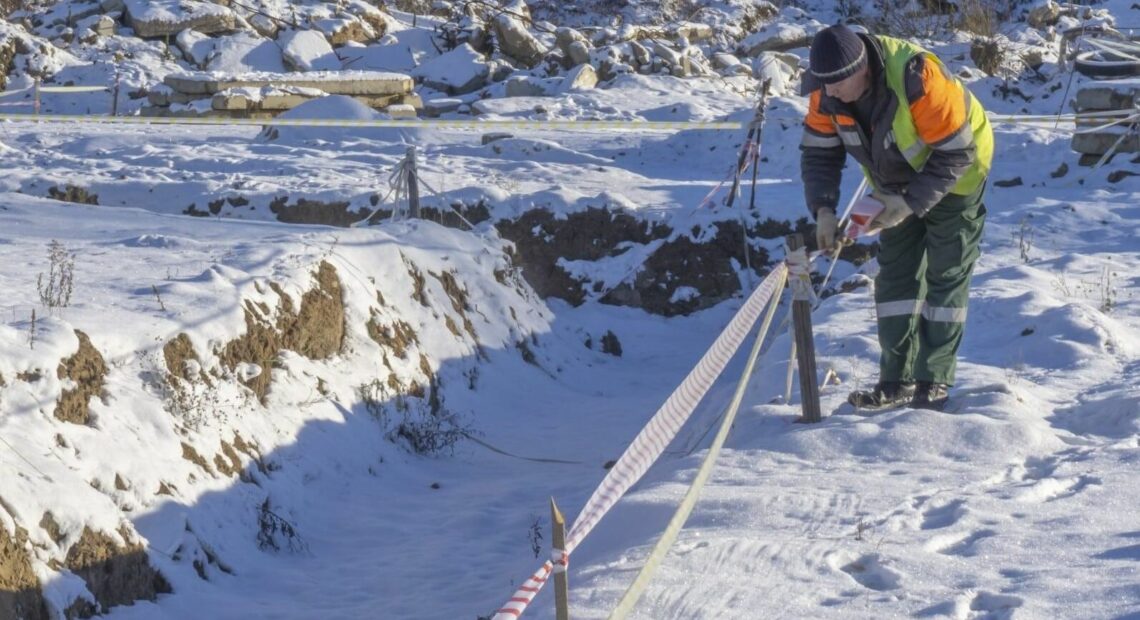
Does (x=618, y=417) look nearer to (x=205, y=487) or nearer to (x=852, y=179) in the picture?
(x=205, y=487)

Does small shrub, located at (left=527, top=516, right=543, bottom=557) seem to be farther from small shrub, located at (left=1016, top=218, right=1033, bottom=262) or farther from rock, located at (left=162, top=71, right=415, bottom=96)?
rock, located at (left=162, top=71, right=415, bottom=96)

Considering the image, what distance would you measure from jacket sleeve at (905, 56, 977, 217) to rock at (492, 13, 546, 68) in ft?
69.3

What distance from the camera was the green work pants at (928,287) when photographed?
232 inches

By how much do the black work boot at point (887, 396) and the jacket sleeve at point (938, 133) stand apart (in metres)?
1.01

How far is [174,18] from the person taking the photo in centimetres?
2759

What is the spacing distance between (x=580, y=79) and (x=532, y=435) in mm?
15195

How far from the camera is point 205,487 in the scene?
6.02 m

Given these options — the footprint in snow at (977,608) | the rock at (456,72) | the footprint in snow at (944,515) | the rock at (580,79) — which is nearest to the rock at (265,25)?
the rock at (456,72)

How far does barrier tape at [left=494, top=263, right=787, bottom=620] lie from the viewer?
3.29 metres

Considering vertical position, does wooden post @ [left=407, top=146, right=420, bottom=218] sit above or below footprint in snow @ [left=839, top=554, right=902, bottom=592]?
below

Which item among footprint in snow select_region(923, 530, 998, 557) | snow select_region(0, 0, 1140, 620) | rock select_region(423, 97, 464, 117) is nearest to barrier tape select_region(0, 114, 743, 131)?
rock select_region(423, 97, 464, 117)

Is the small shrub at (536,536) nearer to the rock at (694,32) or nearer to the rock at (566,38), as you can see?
the rock at (566,38)

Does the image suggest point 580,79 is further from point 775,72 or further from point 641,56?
point 775,72

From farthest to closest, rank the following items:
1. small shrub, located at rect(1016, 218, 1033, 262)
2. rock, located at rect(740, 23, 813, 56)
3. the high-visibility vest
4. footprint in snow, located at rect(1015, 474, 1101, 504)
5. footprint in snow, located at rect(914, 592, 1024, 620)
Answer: rock, located at rect(740, 23, 813, 56) < small shrub, located at rect(1016, 218, 1033, 262) < the high-visibility vest < footprint in snow, located at rect(1015, 474, 1101, 504) < footprint in snow, located at rect(914, 592, 1024, 620)
